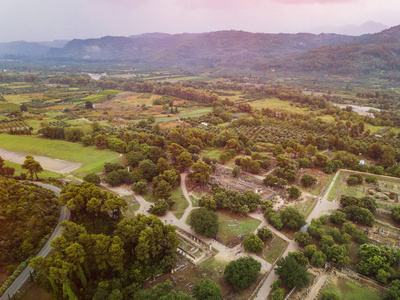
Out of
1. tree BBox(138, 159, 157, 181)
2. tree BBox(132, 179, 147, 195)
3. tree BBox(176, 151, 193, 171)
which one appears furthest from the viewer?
tree BBox(176, 151, 193, 171)

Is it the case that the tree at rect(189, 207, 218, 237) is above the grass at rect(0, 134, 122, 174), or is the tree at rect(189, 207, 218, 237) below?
below

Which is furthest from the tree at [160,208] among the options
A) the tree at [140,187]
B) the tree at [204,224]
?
the tree at [204,224]

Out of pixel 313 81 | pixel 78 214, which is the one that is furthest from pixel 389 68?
pixel 78 214

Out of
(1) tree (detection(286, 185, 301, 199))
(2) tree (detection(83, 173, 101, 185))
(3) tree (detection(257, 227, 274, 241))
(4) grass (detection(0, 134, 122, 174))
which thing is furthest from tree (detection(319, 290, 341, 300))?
(4) grass (detection(0, 134, 122, 174))

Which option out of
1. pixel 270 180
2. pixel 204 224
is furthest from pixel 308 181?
pixel 204 224

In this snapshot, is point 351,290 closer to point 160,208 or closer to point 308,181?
point 308,181

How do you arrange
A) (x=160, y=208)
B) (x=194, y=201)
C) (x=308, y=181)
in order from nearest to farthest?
(x=160, y=208) → (x=194, y=201) → (x=308, y=181)

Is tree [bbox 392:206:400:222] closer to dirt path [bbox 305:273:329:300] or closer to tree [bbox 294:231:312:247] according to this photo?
tree [bbox 294:231:312:247]
